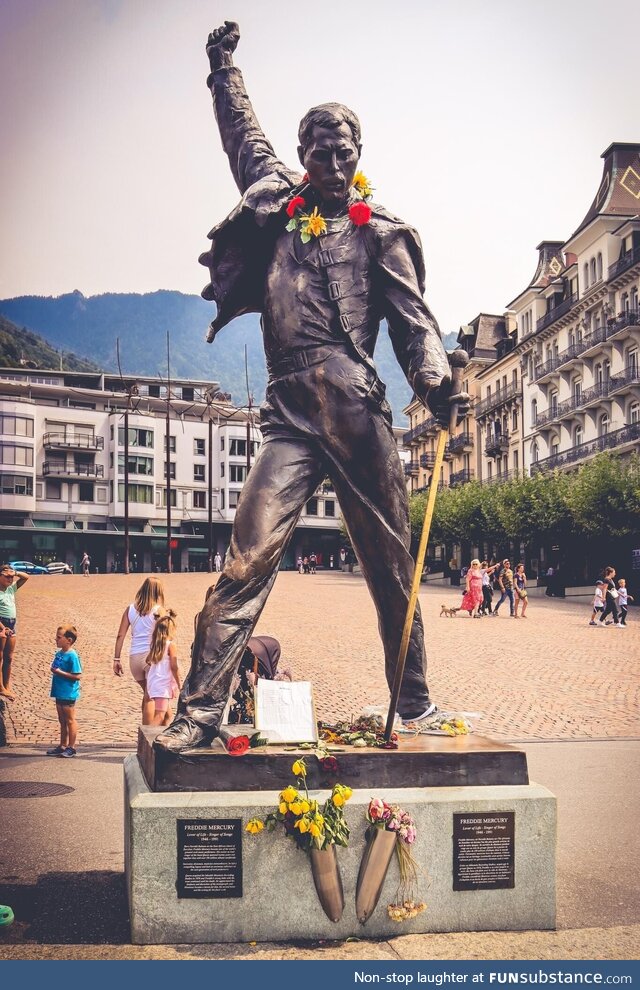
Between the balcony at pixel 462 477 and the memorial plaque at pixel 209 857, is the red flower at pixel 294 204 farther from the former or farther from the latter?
the balcony at pixel 462 477

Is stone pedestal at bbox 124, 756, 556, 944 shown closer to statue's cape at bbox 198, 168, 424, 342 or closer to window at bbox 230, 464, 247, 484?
statue's cape at bbox 198, 168, 424, 342

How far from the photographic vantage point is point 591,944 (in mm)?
3934

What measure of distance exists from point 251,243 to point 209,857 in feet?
9.04

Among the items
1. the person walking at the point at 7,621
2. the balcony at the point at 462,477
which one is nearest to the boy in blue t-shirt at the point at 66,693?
the person walking at the point at 7,621

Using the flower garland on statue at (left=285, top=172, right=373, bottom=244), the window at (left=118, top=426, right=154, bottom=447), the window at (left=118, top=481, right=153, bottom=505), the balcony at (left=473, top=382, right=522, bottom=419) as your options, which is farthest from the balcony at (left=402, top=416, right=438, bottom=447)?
the flower garland on statue at (left=285, top=172, right=373, bottom=244)

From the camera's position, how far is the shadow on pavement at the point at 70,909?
394cm

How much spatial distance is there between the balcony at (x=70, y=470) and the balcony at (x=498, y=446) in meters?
28.4

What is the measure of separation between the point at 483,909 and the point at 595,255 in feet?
154

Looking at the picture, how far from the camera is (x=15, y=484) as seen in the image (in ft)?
232

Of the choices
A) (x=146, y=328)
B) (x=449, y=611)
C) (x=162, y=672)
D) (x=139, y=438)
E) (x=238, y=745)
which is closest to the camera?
(x=238, y=745)

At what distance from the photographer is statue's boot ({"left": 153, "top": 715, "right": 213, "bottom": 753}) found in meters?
4.09

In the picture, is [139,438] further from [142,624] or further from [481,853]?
[481,853]

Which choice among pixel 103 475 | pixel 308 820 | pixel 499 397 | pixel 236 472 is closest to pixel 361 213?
pixel 308 820
